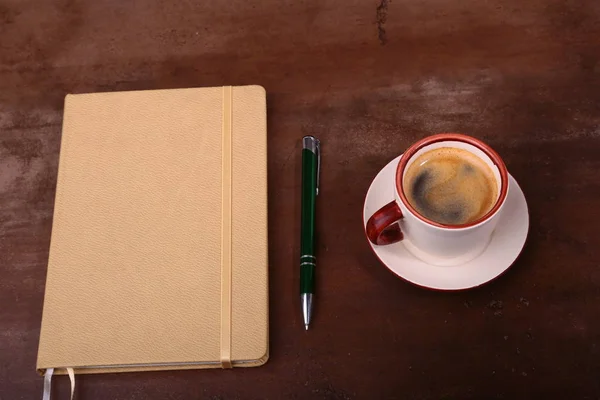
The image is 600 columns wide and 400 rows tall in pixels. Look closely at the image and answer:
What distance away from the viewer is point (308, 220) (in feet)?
2.52

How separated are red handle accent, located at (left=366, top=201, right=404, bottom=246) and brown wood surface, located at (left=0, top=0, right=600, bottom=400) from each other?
70mm

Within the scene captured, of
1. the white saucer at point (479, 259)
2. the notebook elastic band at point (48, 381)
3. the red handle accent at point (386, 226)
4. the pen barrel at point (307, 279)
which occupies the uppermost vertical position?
the red handle accent at point (386, 226)

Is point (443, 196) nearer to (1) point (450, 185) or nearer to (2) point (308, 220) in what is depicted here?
(1) point (450, 185)

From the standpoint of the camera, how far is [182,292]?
0.73m

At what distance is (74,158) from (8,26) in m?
0.30

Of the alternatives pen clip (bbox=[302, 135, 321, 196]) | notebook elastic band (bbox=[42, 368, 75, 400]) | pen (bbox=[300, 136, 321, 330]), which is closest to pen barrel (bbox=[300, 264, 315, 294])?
pen (bbox=[300, 136, 321, 330])

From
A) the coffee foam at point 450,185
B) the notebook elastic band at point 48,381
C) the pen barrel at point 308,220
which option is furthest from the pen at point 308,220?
the notebook elastic band at point 48,381

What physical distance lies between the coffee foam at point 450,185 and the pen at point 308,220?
0.47 ft

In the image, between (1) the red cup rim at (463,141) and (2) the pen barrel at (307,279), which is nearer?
(1) the red cup rim at (463,141)

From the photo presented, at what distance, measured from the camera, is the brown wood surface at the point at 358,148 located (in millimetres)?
708

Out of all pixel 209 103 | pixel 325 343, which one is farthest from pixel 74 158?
pixel 325 343

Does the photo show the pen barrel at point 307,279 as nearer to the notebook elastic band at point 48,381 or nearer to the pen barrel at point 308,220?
the pen barrel at point 308,220

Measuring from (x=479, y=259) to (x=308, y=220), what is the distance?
0.21m

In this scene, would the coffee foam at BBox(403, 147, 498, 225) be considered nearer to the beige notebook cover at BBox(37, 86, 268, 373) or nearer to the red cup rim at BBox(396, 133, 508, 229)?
the red cup rim at BBox(396, 133, 508, 229)
